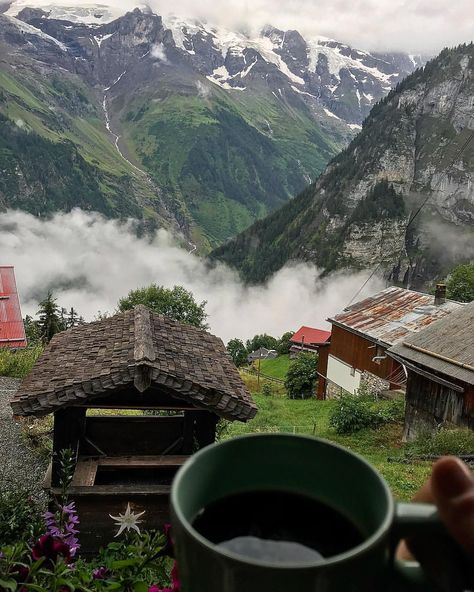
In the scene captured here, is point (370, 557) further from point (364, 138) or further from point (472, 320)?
point (364, 138)

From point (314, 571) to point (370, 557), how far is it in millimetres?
103

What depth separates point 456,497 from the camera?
2.61 ft

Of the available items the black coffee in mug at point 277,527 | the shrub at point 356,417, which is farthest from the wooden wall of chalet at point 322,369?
the black coffee in mug at point 277,527

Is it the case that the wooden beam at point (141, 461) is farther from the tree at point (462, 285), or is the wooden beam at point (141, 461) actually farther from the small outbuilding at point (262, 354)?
the small outbuilding at point (262, 354)

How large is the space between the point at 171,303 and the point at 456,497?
51181 millimetres

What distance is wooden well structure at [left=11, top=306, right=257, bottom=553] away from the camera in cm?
688

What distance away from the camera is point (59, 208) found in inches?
7800

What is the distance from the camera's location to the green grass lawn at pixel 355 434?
10.8m

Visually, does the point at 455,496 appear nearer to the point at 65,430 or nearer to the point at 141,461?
the point at 65,430

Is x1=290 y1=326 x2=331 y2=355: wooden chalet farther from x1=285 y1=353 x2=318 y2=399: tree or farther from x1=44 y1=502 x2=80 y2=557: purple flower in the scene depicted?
x1=44 y1=502 x2=80 y2=557: purple flower

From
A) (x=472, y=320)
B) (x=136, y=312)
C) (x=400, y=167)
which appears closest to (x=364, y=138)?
(x=400, y=167)

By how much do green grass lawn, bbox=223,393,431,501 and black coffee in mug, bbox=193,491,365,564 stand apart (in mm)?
6370

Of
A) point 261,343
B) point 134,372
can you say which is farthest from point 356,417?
point 261,343

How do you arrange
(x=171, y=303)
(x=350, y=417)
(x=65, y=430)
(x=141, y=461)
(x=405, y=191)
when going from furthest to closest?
(x=405, y=191) → (x=171, y=303) → (x=350, y=417) → (x=141, y=461) → (x=65, y=430)
